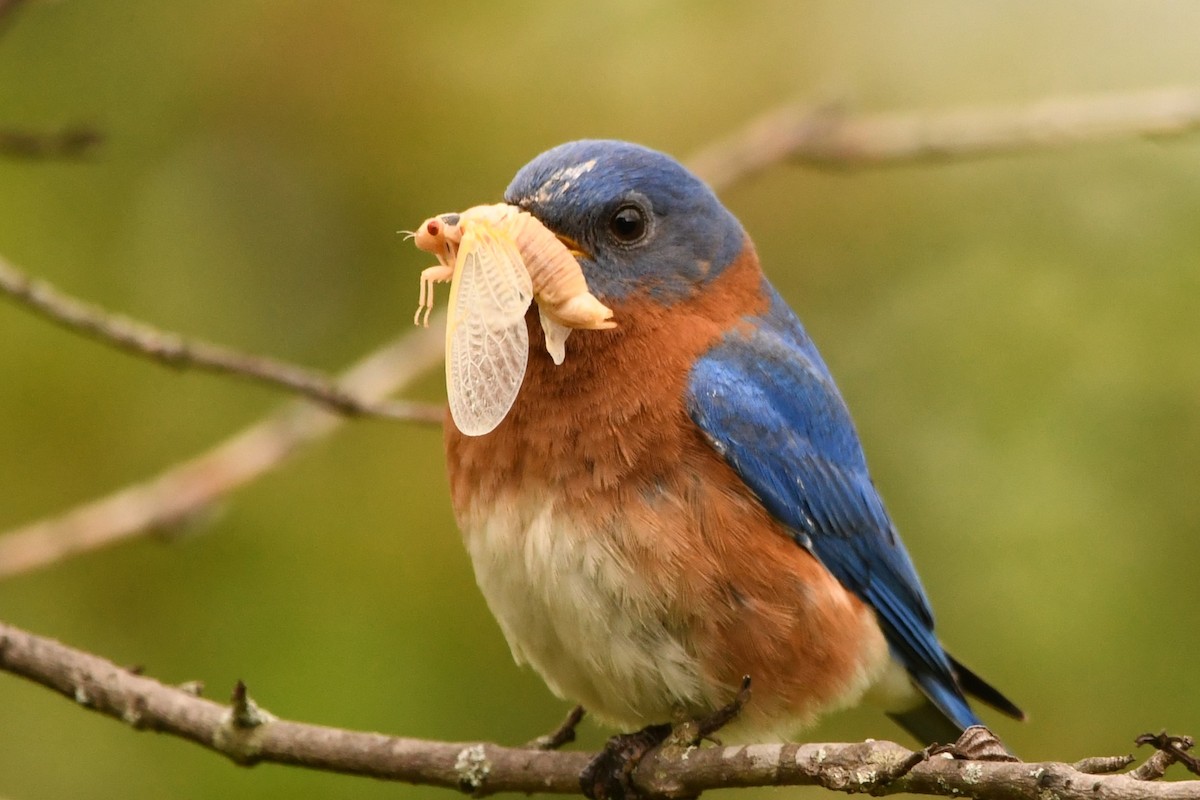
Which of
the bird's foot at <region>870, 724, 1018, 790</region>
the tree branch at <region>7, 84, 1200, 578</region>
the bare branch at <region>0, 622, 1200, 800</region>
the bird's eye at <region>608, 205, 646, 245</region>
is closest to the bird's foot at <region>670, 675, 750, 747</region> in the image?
the bare branch at <region>0, 622, 1200, 800</region>

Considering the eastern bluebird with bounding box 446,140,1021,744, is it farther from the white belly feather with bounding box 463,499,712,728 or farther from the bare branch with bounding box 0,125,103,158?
the bare branch with bounding box 0,125,103,158

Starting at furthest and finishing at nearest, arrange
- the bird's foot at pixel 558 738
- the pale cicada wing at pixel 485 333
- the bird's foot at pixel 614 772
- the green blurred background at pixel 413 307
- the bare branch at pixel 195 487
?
the green blurred background at pixel 413 307 → the bare branch at pixel 195 487 → the bird's foot at pixel 558 738 → the bird's foot at pixel 614 772 → the pale cicada wing at pixel 485 333

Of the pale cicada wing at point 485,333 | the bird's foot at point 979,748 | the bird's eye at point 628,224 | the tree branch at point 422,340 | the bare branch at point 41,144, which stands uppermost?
the bare branch at point 41,144

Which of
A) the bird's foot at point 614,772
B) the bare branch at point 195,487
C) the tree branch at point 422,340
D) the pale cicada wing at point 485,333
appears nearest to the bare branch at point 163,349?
the tree branch at point 422,340

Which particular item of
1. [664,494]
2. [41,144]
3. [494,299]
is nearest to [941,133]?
[664,494]

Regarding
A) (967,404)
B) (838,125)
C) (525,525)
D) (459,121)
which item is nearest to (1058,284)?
(967,404)

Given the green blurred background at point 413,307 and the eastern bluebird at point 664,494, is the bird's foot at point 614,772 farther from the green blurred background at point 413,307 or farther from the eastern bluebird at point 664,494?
the green blurred background at point 413,307
